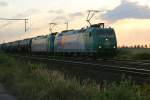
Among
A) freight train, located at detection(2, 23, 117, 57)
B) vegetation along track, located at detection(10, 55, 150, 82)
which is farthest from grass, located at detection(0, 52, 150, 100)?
freight train, located at detection(2, 23, 117, 57)

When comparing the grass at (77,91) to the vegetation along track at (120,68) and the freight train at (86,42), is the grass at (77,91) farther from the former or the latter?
the freight train at (86,42)

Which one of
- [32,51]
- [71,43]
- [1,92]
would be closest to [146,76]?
[1,92]

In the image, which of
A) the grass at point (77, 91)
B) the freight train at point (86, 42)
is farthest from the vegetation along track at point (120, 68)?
the freight train at point (86, 42)

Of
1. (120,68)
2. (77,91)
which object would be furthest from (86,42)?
(77,91)

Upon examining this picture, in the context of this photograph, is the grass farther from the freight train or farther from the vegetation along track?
the freight train

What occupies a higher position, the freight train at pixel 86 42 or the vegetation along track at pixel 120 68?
the freight train at pixel 86 42

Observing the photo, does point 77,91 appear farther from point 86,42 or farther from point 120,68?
point 86,42

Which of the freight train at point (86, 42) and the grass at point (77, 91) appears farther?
the freight train at point (86, 42)

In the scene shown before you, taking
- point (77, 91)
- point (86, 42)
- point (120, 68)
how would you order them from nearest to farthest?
point (77, 91), point (120, 68), point (86, 42)

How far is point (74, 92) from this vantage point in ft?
44.7

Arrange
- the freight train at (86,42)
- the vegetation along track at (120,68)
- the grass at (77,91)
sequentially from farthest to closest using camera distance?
the freight train at (86,42)
the vegetation along track at (120,68)
the grass at (77,91)

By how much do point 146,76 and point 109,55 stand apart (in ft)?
93.1

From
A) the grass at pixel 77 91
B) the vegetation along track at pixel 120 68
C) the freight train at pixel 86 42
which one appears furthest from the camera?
the freight train at pixel 86 42

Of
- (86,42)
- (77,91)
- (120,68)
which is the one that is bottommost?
(77,91)
